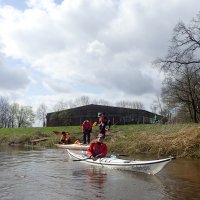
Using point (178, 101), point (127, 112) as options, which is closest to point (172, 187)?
point (178, 101)

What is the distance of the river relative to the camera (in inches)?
412

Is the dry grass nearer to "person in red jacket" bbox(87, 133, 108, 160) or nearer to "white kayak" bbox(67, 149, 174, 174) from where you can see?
"person in red jacket" bbox(87, 133, 108, 160)

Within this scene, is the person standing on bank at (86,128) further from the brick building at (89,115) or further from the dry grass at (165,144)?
the brick building at (89,115)

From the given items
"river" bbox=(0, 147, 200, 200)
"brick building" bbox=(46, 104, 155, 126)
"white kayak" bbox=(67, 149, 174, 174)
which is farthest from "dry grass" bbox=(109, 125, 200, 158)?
"brick building" bbox=(46, 104, 155, 126)

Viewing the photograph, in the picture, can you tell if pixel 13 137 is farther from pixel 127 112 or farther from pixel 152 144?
pixel 127 112

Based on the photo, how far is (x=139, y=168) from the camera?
13922mm

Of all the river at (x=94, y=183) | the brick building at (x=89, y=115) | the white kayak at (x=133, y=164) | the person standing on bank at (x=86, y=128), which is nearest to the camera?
the river at (x=94, y=183)

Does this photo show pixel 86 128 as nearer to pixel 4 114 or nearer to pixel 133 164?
pixel 133 164

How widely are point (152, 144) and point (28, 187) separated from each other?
36.2 feet

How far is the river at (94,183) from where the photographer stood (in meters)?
10.5

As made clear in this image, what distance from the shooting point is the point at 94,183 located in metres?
12.4

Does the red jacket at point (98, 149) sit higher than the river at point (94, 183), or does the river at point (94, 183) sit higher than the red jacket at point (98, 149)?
the red jacket at point (98, 149)

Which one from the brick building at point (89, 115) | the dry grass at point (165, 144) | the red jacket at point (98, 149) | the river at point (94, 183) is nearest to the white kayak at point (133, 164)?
the river at point (94, 183)

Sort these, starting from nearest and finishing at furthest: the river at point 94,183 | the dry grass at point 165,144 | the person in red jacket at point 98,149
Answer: the river at point 94,183, the person in red jacket at point 98,149, the dry grass at point 165,144
